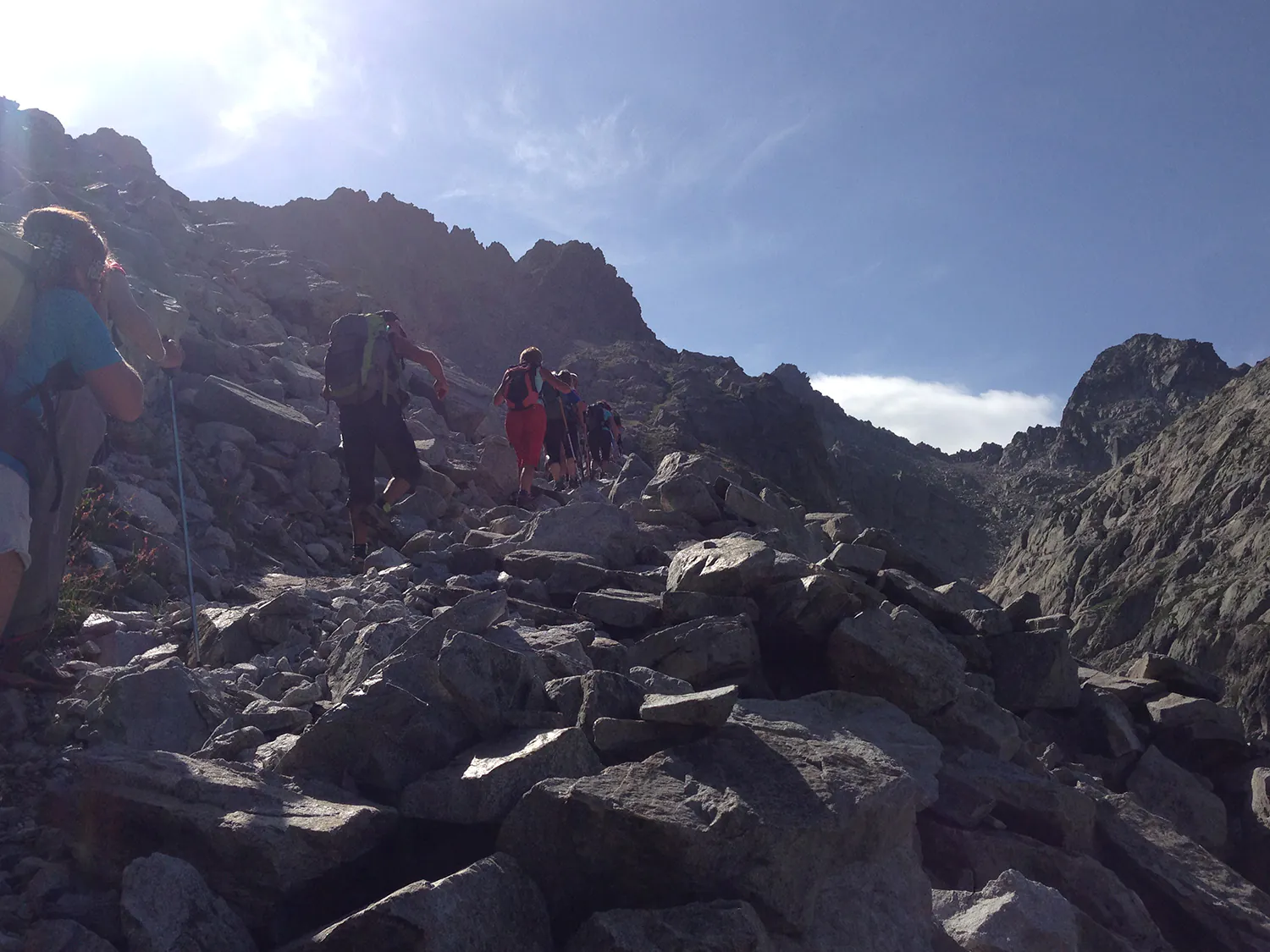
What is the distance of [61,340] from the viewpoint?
426cm

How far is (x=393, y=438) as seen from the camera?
8.92 metres

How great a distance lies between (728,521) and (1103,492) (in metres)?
41.2

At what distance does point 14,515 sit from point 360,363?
4841 millimetres

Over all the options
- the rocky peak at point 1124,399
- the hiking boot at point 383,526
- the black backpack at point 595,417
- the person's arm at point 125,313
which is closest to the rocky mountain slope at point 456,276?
the black backpack at point 595,417

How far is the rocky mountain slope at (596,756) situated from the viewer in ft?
10.4

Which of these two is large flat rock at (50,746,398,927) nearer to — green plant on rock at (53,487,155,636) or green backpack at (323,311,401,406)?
green plant on rock at (53,487,155,636)

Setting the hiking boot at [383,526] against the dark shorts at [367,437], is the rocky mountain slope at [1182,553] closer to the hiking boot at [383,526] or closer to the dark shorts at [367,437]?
the hiking boot at [383,526]

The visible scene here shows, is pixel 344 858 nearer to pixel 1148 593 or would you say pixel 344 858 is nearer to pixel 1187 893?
pixel 1187 893

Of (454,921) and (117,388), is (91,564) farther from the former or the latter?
(454,921)

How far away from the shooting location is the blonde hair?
4363mm

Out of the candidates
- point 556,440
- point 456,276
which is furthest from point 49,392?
point 456,276

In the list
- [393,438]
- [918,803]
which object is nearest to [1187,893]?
[918,803]

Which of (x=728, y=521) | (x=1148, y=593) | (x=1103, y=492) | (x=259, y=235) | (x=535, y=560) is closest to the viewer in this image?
(x=535, y=560)

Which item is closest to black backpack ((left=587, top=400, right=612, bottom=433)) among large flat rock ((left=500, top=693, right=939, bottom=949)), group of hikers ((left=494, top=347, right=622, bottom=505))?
group of hikers ((left=494, top=347, right=622, bottom=505))
